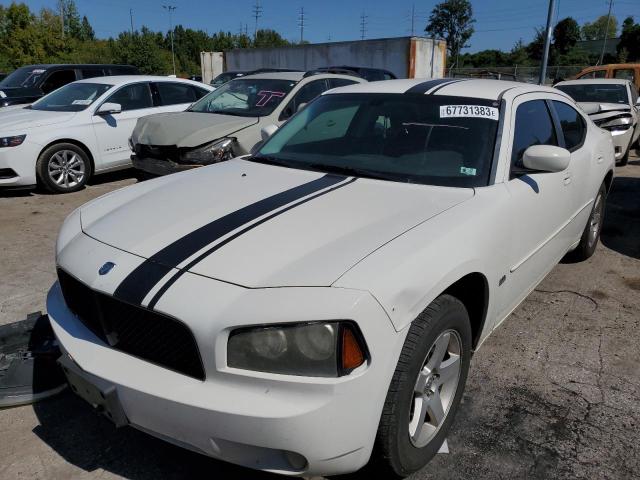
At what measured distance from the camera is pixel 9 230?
5.69 metres

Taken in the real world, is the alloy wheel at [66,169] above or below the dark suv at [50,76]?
below

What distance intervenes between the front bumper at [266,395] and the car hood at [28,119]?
6258 mm

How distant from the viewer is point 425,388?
2205 millimetres

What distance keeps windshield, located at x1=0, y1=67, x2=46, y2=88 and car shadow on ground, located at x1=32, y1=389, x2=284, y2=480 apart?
10260 mm

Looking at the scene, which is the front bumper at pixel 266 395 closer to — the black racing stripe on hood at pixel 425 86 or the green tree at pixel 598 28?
the black racing stripe on hood at pixel 425 86

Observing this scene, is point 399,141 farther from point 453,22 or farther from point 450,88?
point 453,22

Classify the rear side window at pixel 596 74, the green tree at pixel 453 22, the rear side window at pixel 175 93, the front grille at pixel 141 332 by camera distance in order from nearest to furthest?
the front grille at pixel 141 332 < the rear side window at pixel 175 93 < the rear side window at pixel 596 74 < the green tree at pixel 453 22

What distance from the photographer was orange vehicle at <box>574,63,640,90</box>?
46.5 feet

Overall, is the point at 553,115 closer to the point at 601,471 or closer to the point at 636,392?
the point at 636,392

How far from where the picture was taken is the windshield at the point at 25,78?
11.0 m

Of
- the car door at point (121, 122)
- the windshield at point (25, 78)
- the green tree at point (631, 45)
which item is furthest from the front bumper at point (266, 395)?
the green tree at point (631, 45)

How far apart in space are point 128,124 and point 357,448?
719 cm

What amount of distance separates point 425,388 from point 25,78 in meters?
11.9

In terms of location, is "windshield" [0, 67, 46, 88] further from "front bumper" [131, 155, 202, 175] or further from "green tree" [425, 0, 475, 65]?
"green tree" [425, 0, 475, 65]
